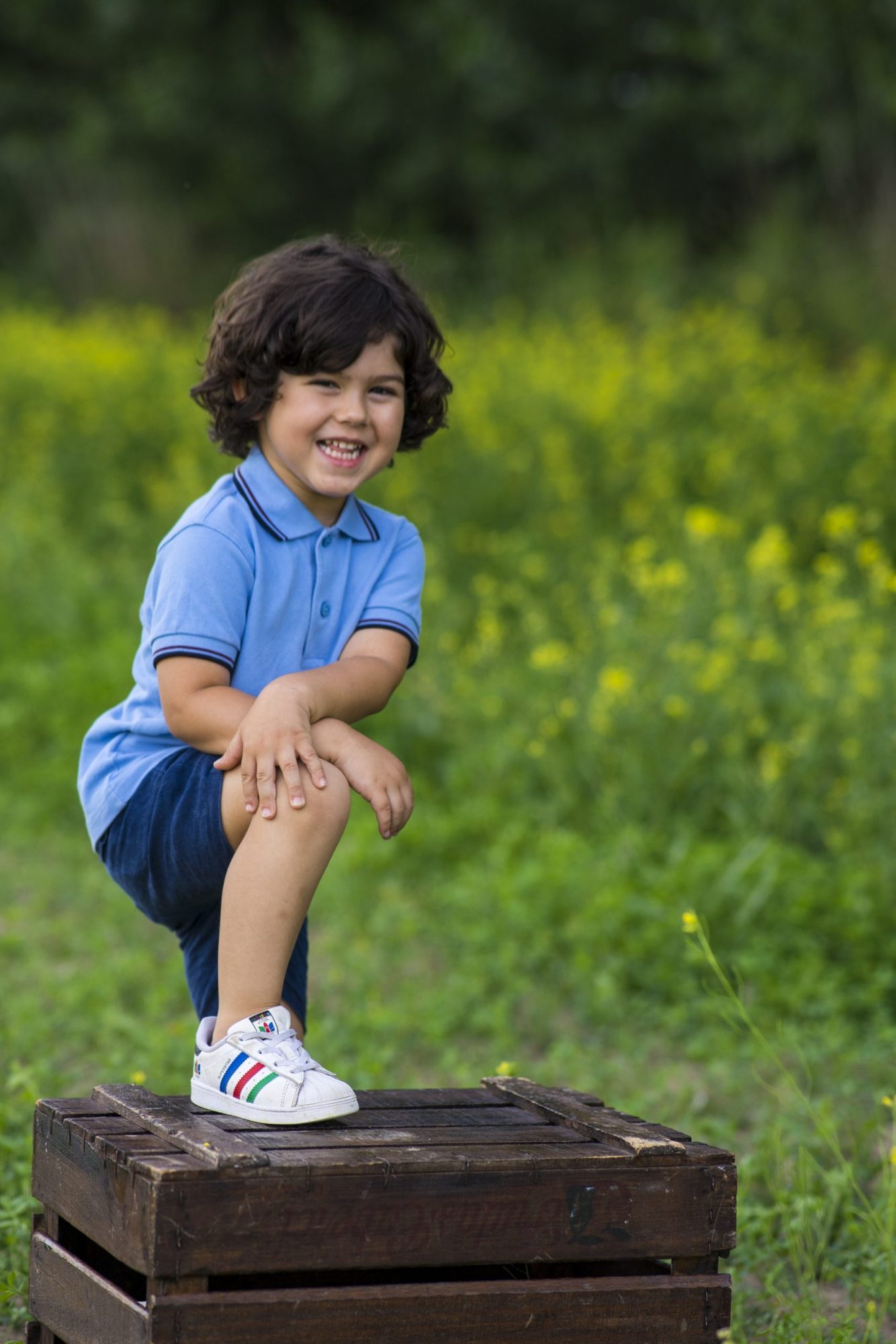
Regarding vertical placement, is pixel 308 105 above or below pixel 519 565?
above

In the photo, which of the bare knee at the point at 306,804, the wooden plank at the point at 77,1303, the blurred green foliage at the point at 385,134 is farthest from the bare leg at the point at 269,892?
the blurred green foliage at the point at 385,134

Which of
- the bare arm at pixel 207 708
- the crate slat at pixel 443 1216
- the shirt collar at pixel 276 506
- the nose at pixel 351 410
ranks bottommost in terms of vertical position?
the crate slat at pixel 443 1216

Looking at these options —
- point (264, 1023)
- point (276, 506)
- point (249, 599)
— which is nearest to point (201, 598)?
point (249, 599)

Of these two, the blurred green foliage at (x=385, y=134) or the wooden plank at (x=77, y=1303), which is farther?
the blurred green foliage at (x=385, y=134)

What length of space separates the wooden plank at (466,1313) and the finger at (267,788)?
63cm

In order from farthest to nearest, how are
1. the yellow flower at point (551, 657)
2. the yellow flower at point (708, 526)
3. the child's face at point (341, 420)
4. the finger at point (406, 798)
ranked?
the yellow flower at point (708, 526), the yellow flower at point (551, 657), the child's face at point (341, 420), the finger at point (406, 798)

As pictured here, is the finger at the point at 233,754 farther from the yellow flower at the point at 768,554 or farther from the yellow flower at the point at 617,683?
the yellow flower at the point at 768,554

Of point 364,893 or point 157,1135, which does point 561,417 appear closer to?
point 364,893

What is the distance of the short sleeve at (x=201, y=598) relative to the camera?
7.75ft

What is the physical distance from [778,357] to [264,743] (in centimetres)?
777

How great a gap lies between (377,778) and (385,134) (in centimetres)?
1535

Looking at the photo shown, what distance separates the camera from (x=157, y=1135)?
2098mm

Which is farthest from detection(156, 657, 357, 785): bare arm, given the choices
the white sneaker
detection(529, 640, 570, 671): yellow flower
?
detection(529, 640, 570, 671): yellow flower

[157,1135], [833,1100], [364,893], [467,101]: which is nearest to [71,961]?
[364,893]
